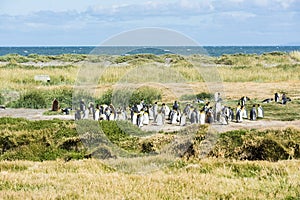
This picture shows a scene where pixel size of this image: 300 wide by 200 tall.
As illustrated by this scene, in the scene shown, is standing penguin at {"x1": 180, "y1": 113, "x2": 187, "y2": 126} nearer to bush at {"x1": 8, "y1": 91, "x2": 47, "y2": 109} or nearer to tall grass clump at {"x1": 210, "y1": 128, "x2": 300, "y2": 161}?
tall grass clump at {"x1": 210, "y1": 128, "x2": 300, "y2": 161}

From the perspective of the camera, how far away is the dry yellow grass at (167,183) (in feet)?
21.5

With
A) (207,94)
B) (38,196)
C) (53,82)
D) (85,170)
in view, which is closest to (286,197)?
(38,196)

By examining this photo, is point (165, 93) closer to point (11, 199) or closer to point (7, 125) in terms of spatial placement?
point (7, 125)

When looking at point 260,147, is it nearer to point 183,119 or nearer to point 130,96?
point 183,119

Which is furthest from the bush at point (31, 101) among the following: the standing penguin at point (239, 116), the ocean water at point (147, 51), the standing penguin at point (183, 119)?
the standing penguin at point (239, 116)

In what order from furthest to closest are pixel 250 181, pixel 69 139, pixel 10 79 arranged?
1. pixel 10 79
2. pixel 69 139
3. pixel 250 181

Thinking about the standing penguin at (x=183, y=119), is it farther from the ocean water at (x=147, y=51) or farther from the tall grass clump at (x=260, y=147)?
the tall grass clump at (x=260, y=147)

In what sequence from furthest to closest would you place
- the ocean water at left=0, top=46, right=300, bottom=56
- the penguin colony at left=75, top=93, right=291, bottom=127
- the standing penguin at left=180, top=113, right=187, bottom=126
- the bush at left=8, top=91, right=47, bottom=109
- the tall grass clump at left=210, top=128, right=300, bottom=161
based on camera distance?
the bush at left=8, top=91, right=47, bottom=109
the penguin colony at left=75, top=93, right=291, bottom=127
the standing penguin at left=180, top=113, right=187, bottom=126
the ocean water at left=0, top=46, right=300, bottom=56
the tall grass clump at left=210, top=128, right=300, bottom=161

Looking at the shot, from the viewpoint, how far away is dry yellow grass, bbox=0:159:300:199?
6539mm

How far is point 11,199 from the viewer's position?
628cm

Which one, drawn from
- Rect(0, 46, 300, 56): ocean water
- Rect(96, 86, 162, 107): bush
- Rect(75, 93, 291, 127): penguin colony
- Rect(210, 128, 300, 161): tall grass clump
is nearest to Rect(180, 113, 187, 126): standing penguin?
Rect(75, 93, 291, 127): penguin colony

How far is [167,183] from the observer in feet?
24.3

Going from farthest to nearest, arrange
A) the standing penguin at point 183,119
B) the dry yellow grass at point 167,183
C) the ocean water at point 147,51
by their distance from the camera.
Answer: the standing penguin at point 183,119 → the ocean water at point 147,51 → the dry yellow grass at point 167,183

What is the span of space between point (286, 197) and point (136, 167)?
3.41 m
